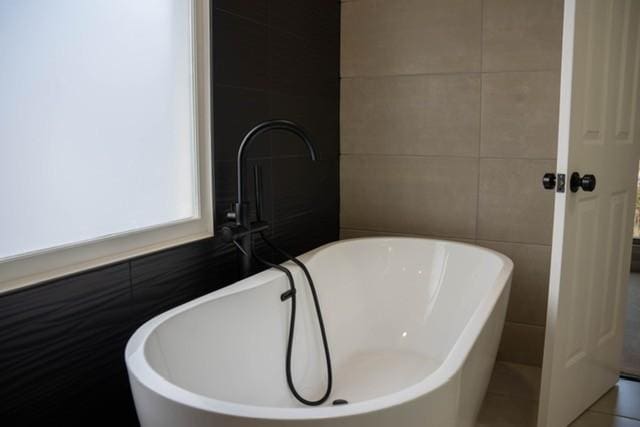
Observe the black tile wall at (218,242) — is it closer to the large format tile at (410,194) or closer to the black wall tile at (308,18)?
Result: the black wall tile at (308,18)

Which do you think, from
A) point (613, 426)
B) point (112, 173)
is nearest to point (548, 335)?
point (613, 426)

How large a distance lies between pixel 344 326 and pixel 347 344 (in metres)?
0.08

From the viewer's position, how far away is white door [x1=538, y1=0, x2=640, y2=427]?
2.04 m

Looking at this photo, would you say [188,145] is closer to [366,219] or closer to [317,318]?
[317,318]

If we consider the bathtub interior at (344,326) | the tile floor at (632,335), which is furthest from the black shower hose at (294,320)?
the tile floor at (632,335)

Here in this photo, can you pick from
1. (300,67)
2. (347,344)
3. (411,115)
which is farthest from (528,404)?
(300,67)

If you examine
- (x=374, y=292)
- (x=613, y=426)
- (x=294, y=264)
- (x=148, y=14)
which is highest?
(x=148, y=14)

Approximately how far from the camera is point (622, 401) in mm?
2570

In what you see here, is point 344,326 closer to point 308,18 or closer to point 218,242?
point 218,242

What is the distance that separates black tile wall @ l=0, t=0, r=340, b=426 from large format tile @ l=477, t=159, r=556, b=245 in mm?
813

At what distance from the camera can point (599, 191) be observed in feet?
7.49

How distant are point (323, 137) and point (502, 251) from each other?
108cm

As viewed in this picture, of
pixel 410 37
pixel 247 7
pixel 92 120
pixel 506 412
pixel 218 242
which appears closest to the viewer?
pixel 92 120

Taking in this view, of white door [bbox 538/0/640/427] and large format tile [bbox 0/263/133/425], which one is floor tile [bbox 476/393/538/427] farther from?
large format tile [bbox 0/263/133/425]
